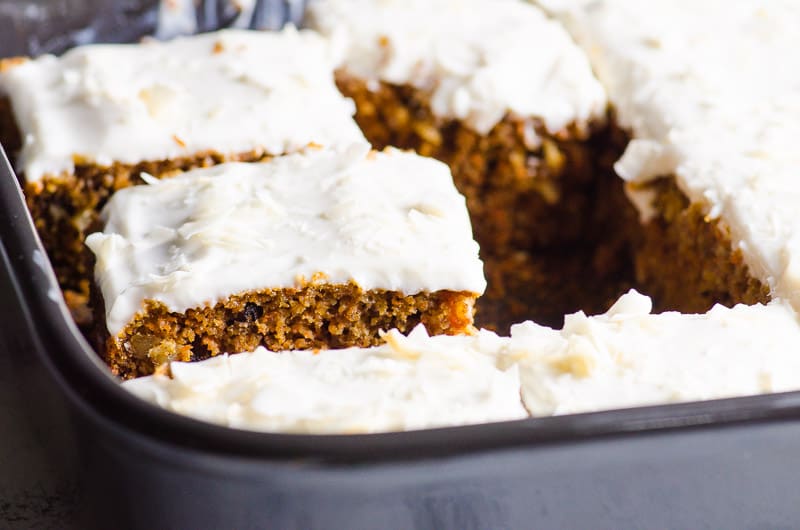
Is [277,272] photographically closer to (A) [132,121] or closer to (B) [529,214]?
(A) [132,121]

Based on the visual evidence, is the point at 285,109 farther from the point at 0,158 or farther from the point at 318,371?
the point at 318,371

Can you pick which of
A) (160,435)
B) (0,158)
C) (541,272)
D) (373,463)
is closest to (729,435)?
(373,463)

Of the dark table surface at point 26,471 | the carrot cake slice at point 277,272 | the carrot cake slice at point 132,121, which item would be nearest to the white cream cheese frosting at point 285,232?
the carrot cake slice at point 277,272

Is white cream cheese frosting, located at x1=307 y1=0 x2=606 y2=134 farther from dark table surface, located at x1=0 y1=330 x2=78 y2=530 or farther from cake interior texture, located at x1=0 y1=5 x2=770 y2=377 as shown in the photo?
dark table surface, located at x1=0 y1=330 x2=78 y2=530

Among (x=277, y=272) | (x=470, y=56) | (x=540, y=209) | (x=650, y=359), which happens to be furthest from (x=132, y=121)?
(x=650, y=359)

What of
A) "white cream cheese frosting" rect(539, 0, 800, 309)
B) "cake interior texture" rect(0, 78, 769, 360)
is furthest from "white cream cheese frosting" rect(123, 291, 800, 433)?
"cake interior texture" rect(0, 78, 769, 360)

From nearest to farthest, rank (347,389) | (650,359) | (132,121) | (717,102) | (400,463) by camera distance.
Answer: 1. (400,463)
2. (347,389)
3. (650,359)
4. (132,121)
5. (717,102)
